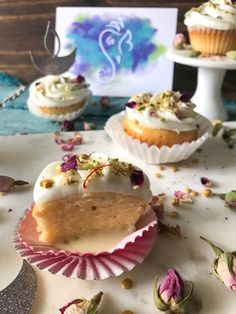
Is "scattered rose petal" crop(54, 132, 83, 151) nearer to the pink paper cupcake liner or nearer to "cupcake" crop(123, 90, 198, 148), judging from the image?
"cupcake" crop(123, 90, 198, 148)

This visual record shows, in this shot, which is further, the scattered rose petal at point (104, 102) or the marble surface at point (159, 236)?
the scattered rose petal at point (104, 102)

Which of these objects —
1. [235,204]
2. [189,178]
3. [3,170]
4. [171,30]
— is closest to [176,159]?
[189,178]

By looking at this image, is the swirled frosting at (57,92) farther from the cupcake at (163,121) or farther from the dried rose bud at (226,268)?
the dried rose bud at (226,268)

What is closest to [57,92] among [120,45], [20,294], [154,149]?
[120,45]

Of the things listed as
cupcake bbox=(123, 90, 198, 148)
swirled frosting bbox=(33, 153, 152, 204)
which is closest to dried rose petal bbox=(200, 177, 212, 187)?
cupcake bbox=(123, 90, 198, 148)

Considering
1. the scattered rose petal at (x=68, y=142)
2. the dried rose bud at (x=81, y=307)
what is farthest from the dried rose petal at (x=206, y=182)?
the dried rose bud at (x=81, y=307)

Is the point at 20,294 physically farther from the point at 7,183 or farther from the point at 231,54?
the point at 231,54
